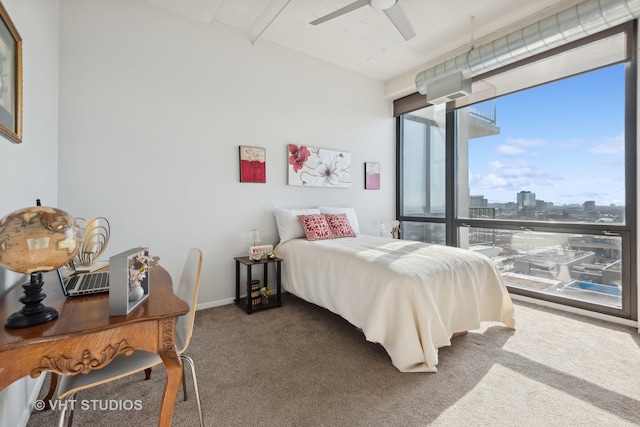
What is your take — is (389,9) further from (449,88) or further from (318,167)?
(318,167)

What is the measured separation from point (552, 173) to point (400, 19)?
7.82 ft

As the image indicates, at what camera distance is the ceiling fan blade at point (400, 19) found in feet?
7.96

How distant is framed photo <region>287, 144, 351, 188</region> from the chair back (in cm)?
225

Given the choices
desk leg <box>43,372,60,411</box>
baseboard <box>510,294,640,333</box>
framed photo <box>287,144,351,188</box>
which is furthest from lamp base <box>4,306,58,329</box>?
baseboard <box>510,294,640,333</box>

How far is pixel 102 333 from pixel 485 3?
12.8 ft

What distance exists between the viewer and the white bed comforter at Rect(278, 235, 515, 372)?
1942 mm

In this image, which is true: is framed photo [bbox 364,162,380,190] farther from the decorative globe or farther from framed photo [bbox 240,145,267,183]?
the decorative globe

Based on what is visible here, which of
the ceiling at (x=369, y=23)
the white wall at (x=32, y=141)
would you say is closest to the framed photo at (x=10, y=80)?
the white wall at (x=32, y=141)

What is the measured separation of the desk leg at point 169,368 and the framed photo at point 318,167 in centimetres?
277

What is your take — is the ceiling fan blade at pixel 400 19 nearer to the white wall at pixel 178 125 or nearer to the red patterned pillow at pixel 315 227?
the white wall at pixel 178 125

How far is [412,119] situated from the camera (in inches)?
186

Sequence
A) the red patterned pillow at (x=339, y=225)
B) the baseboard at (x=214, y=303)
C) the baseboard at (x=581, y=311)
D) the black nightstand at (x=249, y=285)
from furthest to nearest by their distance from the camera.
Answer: the red patterned pillow at (x=339, y=225) → the baseboard at (x=214, y=303) → the black nightstand at (x=249, y=285) → the baseboard at (x=581, y=311)

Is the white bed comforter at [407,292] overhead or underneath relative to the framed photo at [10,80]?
underneath

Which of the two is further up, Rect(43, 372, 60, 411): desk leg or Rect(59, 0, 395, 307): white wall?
Rect(59, 0, 395, 307): white wall
